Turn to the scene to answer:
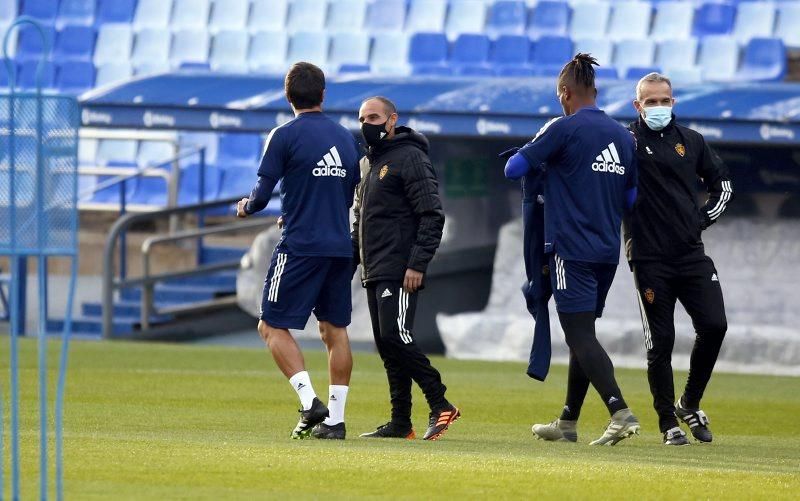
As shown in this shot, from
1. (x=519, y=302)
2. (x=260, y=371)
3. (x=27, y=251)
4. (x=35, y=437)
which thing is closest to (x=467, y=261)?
(x=519, y=302)

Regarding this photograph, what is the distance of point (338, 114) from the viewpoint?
59.4ft

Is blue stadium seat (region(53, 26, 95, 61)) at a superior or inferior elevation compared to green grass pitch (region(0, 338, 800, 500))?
superior

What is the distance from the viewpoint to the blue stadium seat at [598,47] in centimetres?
2148

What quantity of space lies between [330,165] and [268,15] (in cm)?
1621

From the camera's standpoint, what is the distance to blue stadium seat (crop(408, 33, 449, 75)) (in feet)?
73.4

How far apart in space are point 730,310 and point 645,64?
16.2ft

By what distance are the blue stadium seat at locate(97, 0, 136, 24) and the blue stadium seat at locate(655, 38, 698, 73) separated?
27.0 ft

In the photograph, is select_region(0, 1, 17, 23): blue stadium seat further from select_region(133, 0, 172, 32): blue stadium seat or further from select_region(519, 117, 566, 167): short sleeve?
A: select_region(519, 117, 566, 167): short sleeve

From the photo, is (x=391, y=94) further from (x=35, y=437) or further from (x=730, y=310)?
(x=35, y=437)

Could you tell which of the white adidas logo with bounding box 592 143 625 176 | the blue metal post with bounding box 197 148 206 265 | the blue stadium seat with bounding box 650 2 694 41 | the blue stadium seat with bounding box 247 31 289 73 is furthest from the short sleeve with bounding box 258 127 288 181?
the blue stadium seat with bounding box 247 31 289 73

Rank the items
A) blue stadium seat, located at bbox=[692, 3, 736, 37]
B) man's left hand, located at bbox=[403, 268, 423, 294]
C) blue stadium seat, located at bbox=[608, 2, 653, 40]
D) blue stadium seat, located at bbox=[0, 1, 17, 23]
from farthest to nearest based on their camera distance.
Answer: blue stadium seat, located at bbox=[0, 1, 17, 23]
blue stadium seat, located at bbox=[608, 2, 653, 40]
blue stadium seat, located at bbox=[692, 3, 736, 37]
man's left hand, located at bbox=[403, 268, 423, 294]

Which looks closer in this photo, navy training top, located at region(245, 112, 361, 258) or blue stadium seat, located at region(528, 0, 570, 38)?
navy training top, located at region(245, 112, 361, 258)

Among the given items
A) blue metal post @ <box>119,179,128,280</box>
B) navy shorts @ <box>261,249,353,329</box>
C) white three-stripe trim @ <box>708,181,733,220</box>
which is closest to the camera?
navy shorts @ <box>261,249,353,329</box>

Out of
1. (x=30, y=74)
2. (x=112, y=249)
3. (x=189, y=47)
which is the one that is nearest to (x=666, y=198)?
(x=112, y=249)
